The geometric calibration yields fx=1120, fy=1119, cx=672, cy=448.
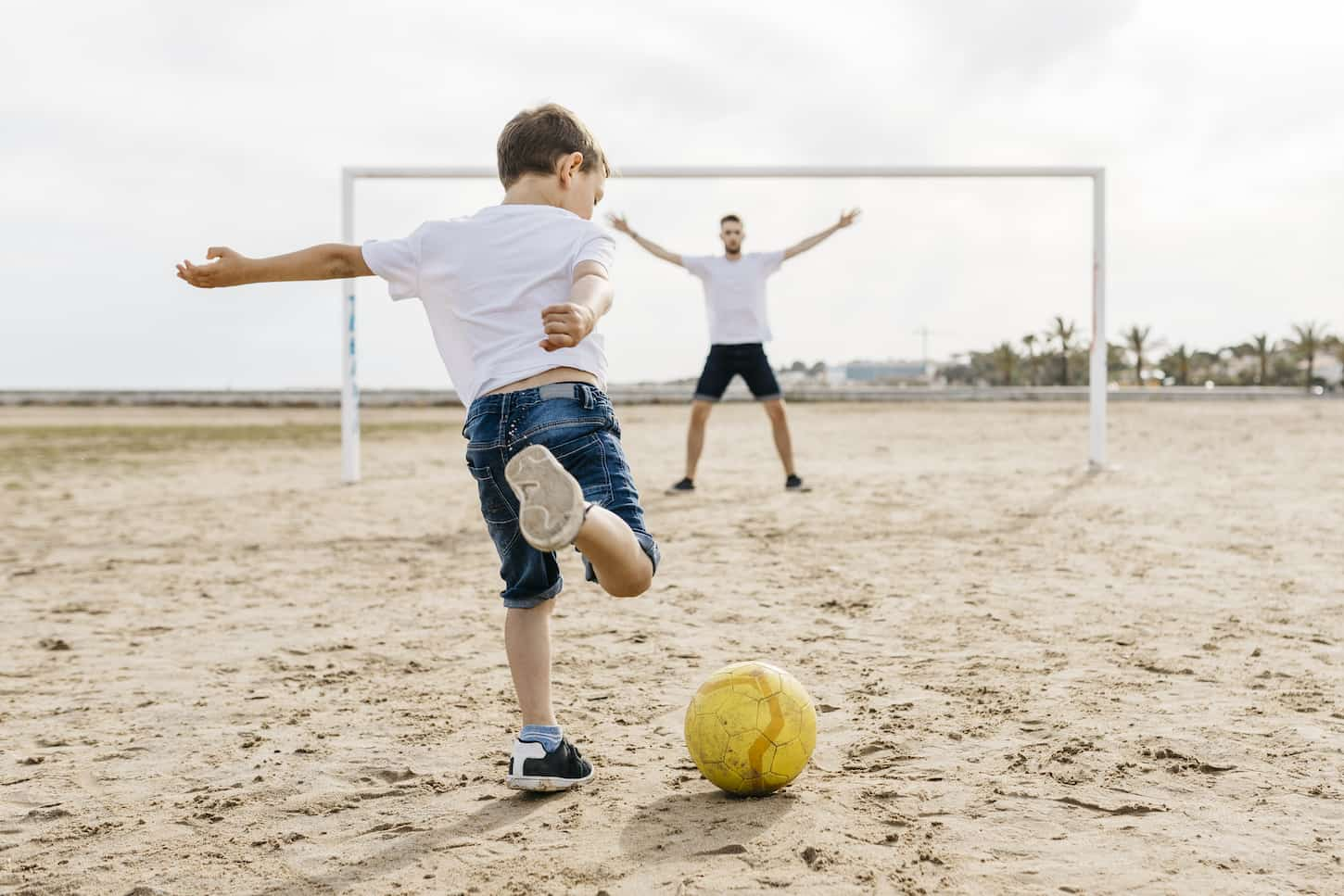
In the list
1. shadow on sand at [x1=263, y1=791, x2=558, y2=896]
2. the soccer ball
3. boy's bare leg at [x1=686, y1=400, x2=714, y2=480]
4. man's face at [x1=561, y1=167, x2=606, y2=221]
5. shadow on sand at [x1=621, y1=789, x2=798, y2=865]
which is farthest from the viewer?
boy's bare leg at [x1=686, y1=400, x2=714, y2=480]

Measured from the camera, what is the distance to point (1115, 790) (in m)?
2.64

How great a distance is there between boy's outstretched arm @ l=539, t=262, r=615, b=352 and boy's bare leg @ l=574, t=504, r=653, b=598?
0.37 metres

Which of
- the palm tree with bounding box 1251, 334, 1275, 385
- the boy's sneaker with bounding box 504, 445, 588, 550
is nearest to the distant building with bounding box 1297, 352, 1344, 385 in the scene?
the palm tree with bounding box 1251, 334, 1275, 385

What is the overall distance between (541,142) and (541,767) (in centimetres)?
153

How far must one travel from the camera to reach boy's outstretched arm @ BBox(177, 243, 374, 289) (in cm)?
273

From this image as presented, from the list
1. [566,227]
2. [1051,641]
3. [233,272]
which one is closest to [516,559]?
[566,227]

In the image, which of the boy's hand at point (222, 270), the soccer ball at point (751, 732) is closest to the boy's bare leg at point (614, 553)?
the soccer ball at point (751, 732)

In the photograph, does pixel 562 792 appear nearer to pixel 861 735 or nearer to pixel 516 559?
pixel 516 559

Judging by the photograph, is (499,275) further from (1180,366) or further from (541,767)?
(1180,366)

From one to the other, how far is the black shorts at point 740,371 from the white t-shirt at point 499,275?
6255 millimetres

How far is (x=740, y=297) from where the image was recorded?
8969mm

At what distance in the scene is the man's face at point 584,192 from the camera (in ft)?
9.29

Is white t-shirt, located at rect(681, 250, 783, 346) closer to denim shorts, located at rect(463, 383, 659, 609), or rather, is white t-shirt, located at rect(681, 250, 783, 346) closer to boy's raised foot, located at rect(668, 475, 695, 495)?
boy's raised foot, located at rect(668, 475, 695, 495)

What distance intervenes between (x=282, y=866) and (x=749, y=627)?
249 centimetres
